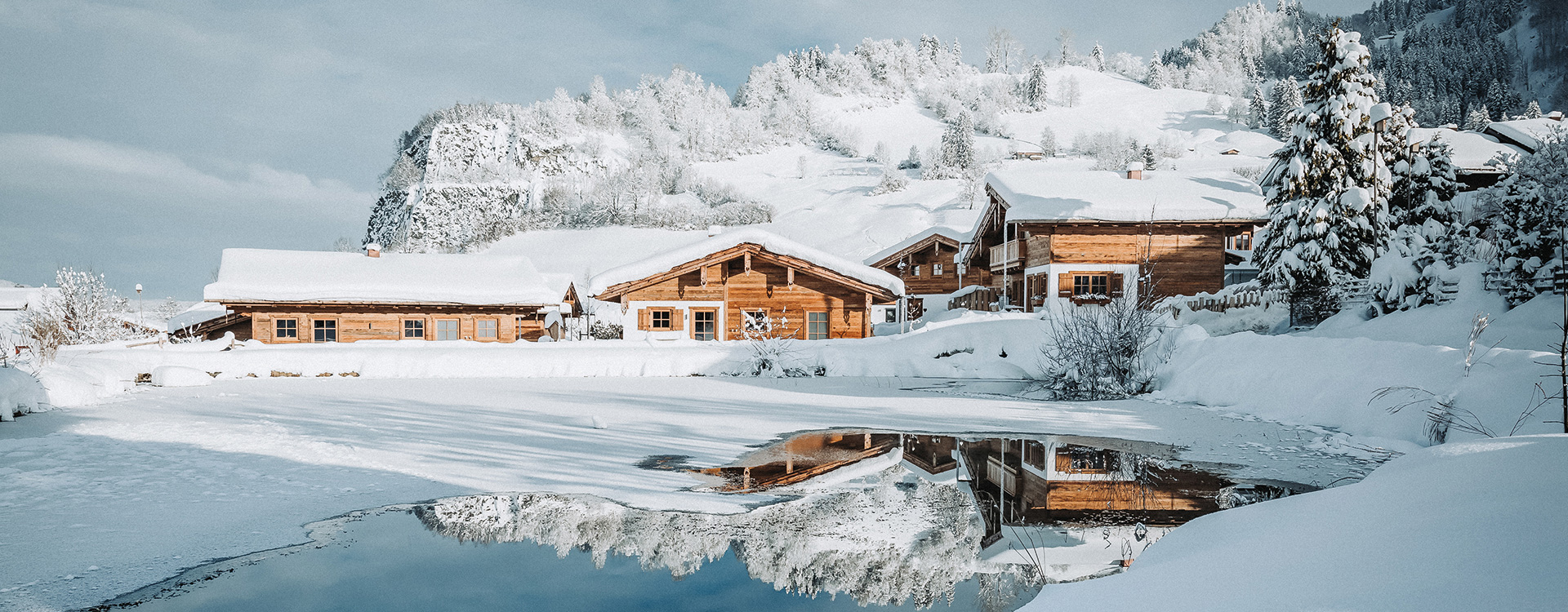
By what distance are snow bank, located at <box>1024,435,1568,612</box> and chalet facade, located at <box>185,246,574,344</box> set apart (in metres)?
25.0

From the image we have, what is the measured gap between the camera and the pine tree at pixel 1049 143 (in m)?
84.3

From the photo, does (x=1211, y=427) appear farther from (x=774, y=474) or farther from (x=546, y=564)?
(x=546, y=564)

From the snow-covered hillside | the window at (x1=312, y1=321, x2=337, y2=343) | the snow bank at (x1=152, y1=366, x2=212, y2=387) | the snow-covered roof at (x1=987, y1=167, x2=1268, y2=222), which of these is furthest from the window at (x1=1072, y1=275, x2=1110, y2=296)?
the snow bank at (x1=152, y1=366, x2=212, y2=387)

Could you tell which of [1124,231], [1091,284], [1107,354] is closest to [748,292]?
[1107,354]

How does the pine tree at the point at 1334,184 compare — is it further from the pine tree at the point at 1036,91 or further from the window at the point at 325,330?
the pine tree at the point at 1036,91

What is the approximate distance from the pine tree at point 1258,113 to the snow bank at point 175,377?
325ft

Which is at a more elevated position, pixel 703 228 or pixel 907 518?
pixel 703 228

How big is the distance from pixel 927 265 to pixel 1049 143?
53.9 metres

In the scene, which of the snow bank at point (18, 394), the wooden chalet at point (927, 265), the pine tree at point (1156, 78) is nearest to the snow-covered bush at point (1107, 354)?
the snow bank at point (18, 394)

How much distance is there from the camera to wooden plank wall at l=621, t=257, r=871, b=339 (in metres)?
23.6

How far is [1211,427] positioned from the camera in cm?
973

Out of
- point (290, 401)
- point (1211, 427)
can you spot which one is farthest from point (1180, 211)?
point (290, 401)

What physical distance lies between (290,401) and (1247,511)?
14.2m

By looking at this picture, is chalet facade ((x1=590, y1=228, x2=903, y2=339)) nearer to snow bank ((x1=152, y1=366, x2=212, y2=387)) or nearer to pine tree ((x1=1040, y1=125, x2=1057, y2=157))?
snow bank ((x1=152, y1=366, x2=212, y2=387))
